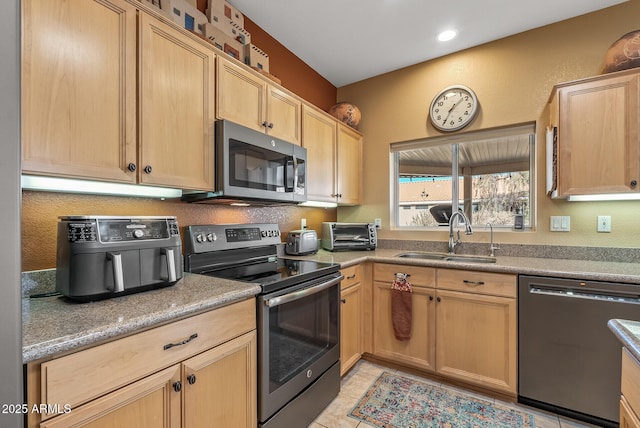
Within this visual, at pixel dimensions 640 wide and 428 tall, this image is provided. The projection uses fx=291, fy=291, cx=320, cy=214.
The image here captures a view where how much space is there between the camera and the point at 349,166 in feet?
9.59

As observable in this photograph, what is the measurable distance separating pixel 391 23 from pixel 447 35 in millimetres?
516

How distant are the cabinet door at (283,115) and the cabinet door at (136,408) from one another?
4.91 feet

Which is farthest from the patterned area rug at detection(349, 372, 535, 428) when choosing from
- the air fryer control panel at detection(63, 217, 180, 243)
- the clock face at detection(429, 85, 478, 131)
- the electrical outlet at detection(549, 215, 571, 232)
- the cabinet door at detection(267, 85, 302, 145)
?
the clock face at detection(429, 85, 478, 131)

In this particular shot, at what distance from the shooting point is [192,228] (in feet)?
5.51

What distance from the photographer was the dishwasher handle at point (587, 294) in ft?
5.18

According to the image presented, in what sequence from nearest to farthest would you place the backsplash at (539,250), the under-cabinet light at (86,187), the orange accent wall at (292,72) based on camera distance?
the under-cabinet light at (86,187) < the backsplash at (539,250) < the orange accent wall at (292,72)

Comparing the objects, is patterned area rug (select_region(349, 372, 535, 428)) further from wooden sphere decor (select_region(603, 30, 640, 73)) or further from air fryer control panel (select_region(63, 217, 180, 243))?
wooden sphere decor (select_region(603, 30, 640, 73))

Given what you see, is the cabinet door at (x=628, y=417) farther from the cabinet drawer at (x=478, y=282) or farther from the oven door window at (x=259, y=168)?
the oven door window at (x=259, y=168)

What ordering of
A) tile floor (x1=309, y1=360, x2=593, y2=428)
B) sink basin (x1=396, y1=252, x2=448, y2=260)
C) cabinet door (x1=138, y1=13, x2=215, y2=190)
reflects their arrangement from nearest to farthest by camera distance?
cabinet door (x1=138, y1=13, x2=215, y2=190)
tile floor (x1=309, y1=360, x2=593, y2=428)
sink basin (x1=396, y1=252, x2=448, y2=260)

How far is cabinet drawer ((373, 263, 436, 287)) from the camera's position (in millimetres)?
2156

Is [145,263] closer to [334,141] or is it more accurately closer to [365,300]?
[365,300]

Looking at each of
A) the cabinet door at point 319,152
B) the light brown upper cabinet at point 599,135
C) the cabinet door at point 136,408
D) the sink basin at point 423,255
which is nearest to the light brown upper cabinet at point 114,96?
the cabinet door at point 136,408

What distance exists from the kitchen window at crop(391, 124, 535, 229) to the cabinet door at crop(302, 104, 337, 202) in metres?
0.79

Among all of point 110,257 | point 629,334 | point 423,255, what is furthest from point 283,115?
point 629,334
